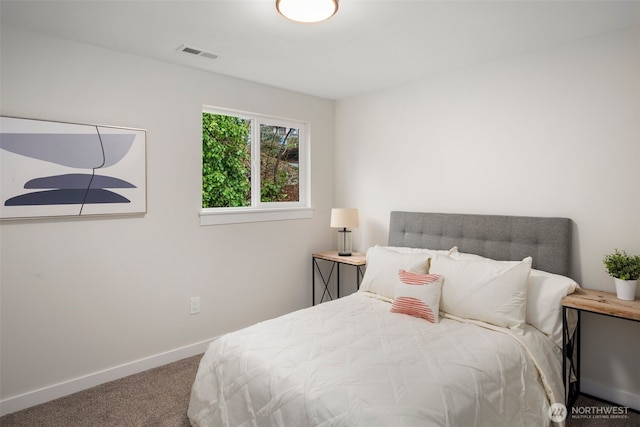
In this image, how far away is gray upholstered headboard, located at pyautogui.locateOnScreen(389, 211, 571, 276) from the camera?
2533 millimetres

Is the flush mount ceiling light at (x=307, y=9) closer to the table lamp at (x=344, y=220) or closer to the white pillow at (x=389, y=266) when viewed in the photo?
the white pillow at (x=389, y=266)

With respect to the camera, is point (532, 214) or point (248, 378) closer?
point (248, 378)

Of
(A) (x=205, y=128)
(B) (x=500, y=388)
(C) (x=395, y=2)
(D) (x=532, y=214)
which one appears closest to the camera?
(B) (x=500, y=388)

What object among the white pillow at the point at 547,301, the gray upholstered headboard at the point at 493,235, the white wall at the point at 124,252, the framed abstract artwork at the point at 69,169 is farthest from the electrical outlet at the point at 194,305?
the white pillow at the point at 547,301

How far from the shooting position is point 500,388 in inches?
→ 70.1

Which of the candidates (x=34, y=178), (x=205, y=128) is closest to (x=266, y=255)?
(x=205, y=128)

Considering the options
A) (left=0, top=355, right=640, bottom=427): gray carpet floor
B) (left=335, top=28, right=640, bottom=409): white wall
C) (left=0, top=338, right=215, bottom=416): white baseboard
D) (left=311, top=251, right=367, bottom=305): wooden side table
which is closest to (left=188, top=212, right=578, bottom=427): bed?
(left=335, top=28, right=640, bottom=409): white wall

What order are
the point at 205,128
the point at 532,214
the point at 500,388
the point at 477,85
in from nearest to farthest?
the point at 500,388
the point at 532,214
the point at 477,85
the point at 205,128

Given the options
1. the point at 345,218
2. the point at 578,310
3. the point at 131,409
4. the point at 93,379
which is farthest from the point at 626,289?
the point at 93,379

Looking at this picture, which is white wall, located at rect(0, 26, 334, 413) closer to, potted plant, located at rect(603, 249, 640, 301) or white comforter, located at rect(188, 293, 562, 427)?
white comforter, located at rect(188, 293, 562, 427)

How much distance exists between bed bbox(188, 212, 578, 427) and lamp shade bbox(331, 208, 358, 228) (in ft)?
2.19

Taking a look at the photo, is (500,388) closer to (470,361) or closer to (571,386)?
(470,361)

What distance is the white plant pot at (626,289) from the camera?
2162mm

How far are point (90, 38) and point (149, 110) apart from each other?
0.58 metres
